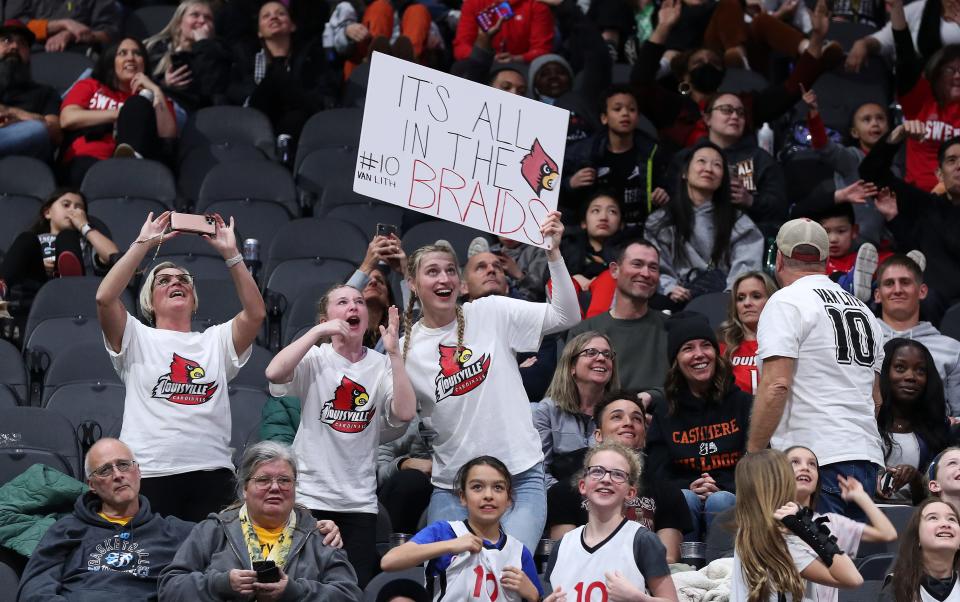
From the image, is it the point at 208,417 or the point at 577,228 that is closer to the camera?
the point at 208,417

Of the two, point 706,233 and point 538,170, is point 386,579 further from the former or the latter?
point 706,233

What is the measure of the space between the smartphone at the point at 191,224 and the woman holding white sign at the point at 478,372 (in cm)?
81

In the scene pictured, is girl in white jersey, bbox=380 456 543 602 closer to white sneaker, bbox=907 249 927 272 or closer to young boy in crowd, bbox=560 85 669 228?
white sneaker, bbox=907 249 927 272

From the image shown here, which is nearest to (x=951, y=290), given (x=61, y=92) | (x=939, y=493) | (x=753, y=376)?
(x=753, y=376)

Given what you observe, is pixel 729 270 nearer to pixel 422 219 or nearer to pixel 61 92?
pixel 422 219

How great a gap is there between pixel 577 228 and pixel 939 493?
10.1 feet

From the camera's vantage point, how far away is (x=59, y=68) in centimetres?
1057

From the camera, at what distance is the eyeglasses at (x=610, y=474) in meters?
5.11

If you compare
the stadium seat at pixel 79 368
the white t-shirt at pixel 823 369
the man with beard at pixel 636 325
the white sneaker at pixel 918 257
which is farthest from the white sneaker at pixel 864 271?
the stadium seat at pixel 79 368

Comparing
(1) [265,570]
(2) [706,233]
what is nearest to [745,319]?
(2) [706,233]

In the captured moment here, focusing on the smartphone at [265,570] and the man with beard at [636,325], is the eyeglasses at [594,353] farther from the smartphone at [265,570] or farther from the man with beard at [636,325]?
the smartphone at [265,570]

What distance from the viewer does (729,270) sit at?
7.97 meters

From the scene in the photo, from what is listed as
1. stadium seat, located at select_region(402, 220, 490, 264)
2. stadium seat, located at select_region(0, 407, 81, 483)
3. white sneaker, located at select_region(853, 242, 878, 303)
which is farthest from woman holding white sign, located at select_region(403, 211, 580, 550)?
stadium seat, located at select_region(402, 220, 490, 264)

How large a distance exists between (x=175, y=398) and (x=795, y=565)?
7.91 feet
